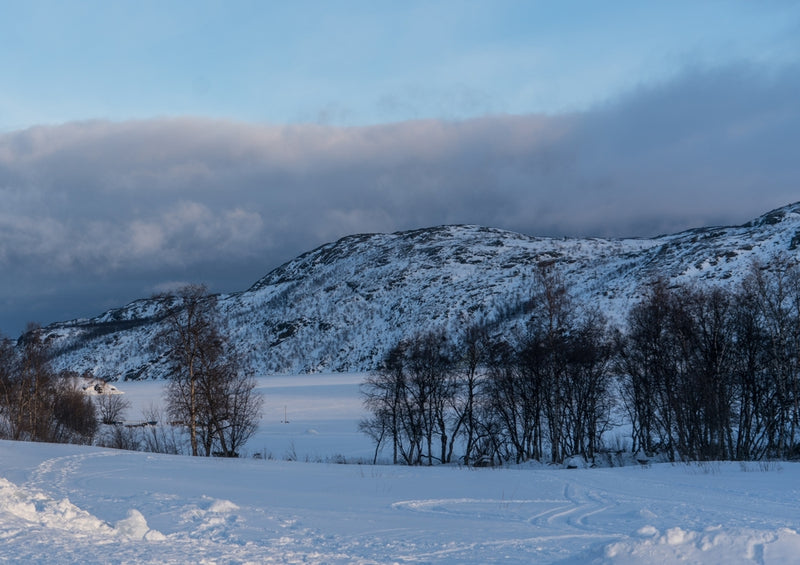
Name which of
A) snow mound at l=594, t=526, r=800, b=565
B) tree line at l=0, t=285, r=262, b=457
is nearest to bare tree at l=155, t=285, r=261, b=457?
tree line at l=0, t=285, r=262, b=457

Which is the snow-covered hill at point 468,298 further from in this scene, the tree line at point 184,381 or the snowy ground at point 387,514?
the snowy ground at point 387,514

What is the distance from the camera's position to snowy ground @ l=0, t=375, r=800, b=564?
7.36 m

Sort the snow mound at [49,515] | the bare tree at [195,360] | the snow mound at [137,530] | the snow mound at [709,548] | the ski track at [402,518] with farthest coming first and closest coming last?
the bare tree at [195,360] → the snow mound at [49,515] → the snow mound at [137,530] → the ski track at [402,518] → the snow mound at [709,548]

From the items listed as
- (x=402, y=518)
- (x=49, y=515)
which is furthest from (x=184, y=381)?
(x=402, y=518)

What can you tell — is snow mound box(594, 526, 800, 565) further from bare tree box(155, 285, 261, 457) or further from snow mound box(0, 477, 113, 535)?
bare tree box(155, 285, 261, 457)

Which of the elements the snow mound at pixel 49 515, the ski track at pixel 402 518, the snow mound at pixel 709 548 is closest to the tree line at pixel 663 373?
the ski track at pixel 402 518

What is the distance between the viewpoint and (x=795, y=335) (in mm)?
31766

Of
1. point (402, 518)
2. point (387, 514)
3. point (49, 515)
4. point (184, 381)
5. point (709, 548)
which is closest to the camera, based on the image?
point (709, 548)

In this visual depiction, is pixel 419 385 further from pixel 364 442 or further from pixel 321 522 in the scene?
pixel 321 522

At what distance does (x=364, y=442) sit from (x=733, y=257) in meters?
83.2

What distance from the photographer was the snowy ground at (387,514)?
7.36 metres

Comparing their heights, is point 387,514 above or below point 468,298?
below

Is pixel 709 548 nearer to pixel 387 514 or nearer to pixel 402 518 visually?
pixel 402 518

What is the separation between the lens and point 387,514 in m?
11.4
